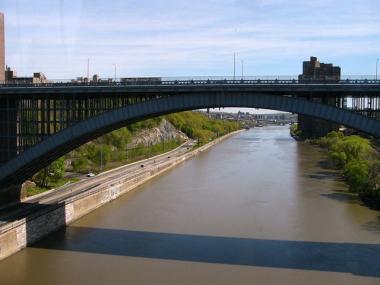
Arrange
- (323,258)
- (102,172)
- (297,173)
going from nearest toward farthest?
(323,258) → (102,172) → (297,173)

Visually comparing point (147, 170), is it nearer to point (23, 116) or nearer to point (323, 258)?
point (23, 116)

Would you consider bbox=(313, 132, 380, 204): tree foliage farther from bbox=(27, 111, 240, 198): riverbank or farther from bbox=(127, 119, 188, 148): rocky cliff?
bbox=(127, 119, 188, 148): rocky cliff

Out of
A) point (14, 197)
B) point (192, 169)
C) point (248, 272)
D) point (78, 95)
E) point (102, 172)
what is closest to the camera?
point (248, 272)

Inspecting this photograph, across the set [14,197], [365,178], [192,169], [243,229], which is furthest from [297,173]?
[14,197]

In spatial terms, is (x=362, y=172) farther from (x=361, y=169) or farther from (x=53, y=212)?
(x=53, y=212)

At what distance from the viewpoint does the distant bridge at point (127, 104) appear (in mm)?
23406

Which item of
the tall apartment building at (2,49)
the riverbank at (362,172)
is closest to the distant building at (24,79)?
the tall apartment building at (2,49)

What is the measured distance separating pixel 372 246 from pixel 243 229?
21.2 feet

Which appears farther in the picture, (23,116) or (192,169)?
(192,169)

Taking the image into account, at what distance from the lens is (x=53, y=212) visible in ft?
91.4

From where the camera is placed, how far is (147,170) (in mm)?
51656

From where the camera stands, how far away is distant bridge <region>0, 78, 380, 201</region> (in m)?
23.4

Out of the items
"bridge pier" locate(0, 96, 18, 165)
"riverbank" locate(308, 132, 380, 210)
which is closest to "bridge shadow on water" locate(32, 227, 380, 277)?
"bridge pier" locate(0, 96, 18, 165)

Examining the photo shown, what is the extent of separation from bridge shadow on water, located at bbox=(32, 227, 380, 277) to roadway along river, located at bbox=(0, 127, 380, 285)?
0.14ft
